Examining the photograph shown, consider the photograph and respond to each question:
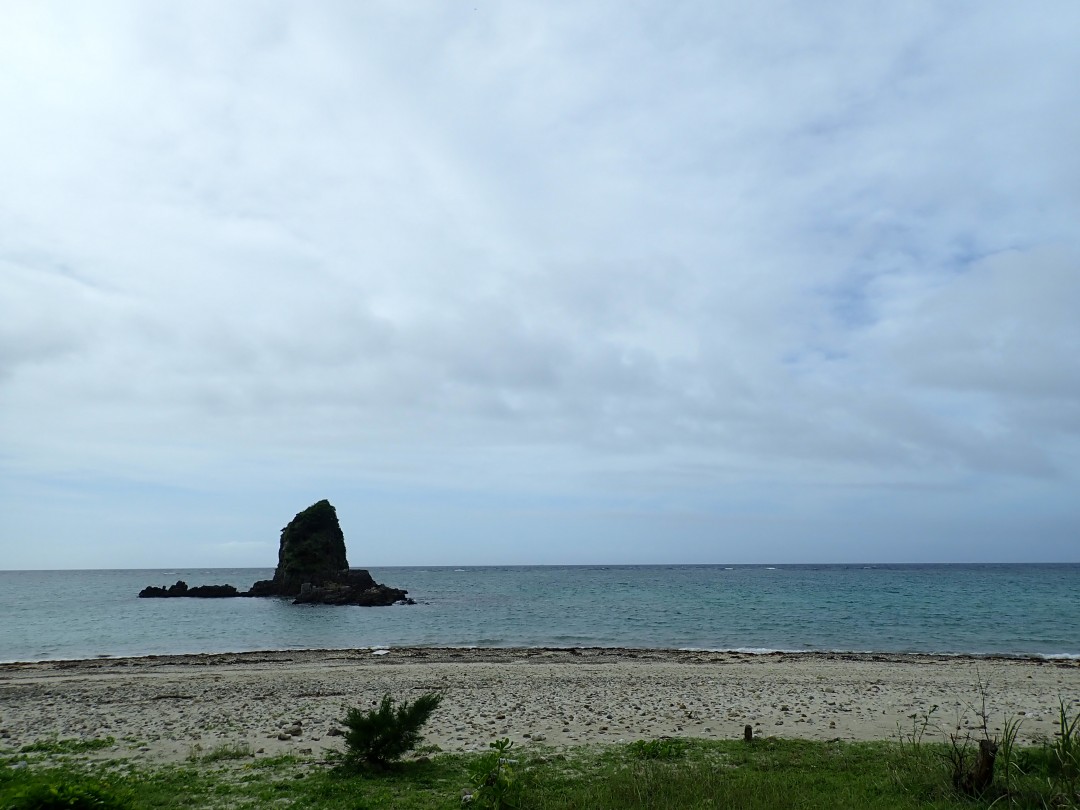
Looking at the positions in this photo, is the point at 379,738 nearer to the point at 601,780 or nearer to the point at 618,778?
the point at 601,780

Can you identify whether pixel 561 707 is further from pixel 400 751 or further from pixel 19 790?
pixel 19 790

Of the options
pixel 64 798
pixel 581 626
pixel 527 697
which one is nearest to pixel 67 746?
pixel 64 798

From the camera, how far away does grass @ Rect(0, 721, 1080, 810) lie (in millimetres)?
9641

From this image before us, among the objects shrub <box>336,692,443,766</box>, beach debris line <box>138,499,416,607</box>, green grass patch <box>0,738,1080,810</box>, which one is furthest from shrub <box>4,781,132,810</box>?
Answer: beach debris line <box>138,499,416,607</box>

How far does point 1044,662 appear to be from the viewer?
33.5 meters

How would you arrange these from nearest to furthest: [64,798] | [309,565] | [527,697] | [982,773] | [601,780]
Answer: [64,798]
[982,773]
[601,780]
[527,697]
[309,565]

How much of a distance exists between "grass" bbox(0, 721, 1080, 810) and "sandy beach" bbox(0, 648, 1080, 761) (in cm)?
147

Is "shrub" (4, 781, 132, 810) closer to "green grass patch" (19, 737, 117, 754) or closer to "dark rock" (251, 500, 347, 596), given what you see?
"green grass patch" (19, 737, 117, 754)

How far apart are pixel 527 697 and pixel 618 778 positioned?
11471mm

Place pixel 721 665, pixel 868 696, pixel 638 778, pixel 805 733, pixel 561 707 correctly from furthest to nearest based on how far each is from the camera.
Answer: pixel 721 665 → pixel 868 696 → pixel 561 707 → pixel 805 733 → pixel 638 778

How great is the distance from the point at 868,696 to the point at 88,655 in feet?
145

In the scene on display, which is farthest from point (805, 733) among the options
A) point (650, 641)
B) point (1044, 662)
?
point (650, 641)

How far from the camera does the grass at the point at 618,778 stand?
9641 mm

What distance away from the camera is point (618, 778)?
36.8 feet
